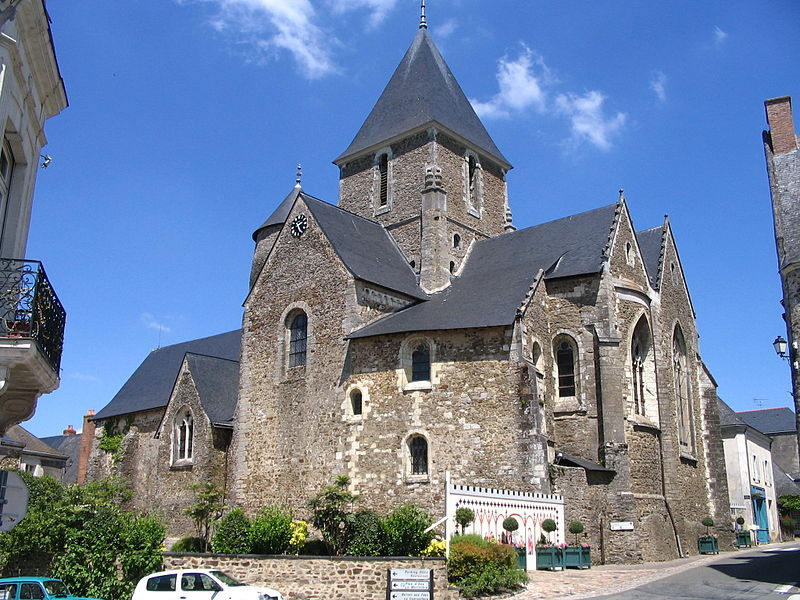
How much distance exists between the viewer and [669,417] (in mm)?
25312

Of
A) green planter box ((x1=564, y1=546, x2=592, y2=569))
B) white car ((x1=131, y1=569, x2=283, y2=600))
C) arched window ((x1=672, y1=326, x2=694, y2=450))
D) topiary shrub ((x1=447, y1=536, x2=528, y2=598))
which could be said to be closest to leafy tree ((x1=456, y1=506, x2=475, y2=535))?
topiary shrub ((x1=447, y1=536, x2=528, y2=598))

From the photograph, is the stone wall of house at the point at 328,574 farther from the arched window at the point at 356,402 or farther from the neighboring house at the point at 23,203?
the arched window at the point at 356,402

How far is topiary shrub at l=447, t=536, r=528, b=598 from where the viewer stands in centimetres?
1451

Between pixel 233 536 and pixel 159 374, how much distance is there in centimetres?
2464

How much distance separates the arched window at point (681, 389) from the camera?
2756 cm

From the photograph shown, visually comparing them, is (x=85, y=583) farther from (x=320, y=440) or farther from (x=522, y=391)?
(x=522, y=391)

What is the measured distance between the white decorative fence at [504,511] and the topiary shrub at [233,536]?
13.9 ft

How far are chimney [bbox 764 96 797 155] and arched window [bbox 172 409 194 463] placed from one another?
867 inches

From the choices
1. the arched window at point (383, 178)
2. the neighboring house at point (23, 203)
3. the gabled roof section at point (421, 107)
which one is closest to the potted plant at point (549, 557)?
the neighboring house at point (23, 203)

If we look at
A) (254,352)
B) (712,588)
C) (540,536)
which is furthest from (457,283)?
(712,588)

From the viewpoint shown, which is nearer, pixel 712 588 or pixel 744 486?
pixel 712 588

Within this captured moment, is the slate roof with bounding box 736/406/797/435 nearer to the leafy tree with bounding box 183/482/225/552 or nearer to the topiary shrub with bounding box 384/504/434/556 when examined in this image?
the leafy tree with bounding box 183/482/225/552

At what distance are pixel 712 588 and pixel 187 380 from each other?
70.4 ft

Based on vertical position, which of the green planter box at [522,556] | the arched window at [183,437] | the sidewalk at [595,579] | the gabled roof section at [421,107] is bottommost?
the sidewalk at [595,579]
